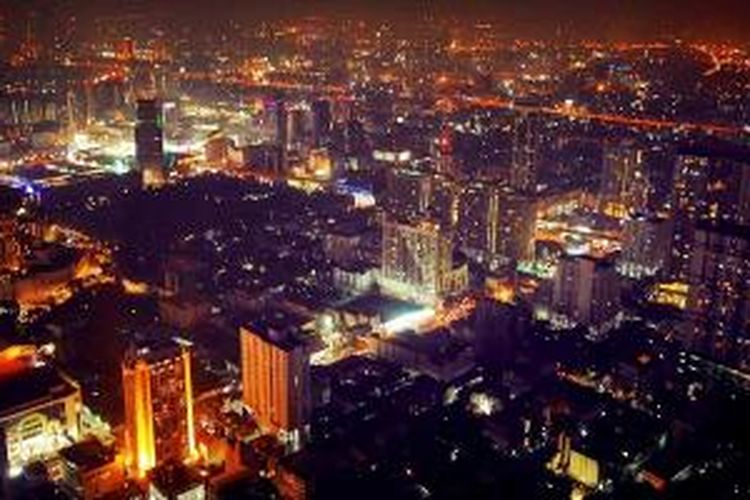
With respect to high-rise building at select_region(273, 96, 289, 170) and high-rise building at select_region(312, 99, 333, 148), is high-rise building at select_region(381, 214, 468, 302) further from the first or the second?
high-rise building at select_region(273, 96, 289, 170)

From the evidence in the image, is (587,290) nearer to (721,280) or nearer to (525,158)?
(721,280)

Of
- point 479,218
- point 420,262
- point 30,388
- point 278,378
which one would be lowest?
point 30,388

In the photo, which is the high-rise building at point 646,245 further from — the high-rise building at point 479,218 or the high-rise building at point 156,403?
the high-rise building at point 156,403

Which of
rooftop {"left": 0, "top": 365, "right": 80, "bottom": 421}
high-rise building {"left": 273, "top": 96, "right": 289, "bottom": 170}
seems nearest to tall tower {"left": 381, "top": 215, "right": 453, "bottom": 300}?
rooftop {"left": 0, "top": 365, "right": 80, "bottom": 421}

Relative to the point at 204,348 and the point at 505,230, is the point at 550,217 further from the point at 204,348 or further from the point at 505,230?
the point at 204,348

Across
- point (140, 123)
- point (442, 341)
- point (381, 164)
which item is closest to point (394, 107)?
point (381, 164)

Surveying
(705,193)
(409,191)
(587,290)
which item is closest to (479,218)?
(409,191)

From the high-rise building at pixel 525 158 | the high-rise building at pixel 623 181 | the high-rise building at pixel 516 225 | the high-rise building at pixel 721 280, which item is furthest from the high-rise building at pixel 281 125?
the high-rise building at pixel 721 280
